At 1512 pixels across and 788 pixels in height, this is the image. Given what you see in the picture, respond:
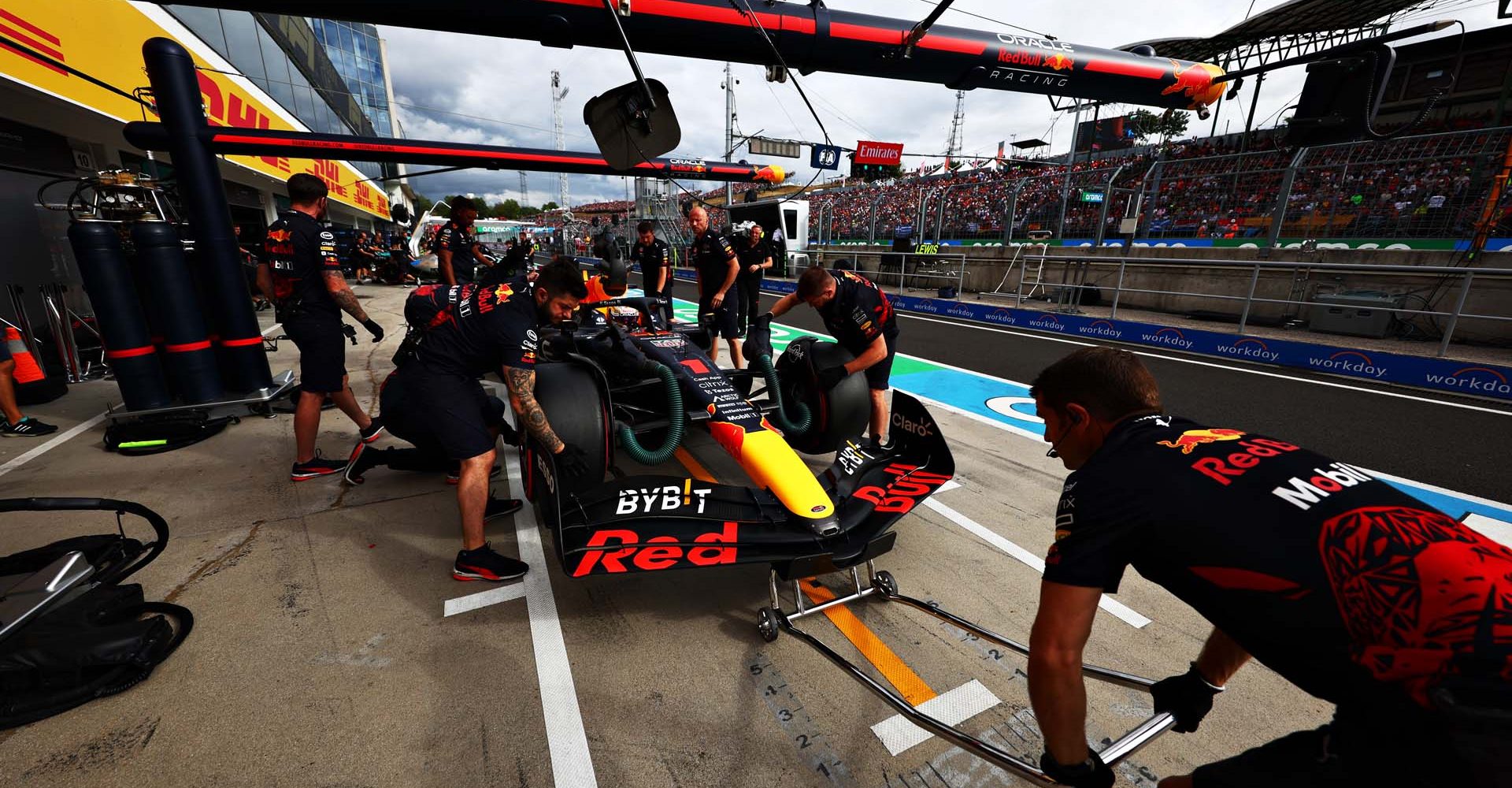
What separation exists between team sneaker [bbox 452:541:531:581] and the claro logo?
655 mm

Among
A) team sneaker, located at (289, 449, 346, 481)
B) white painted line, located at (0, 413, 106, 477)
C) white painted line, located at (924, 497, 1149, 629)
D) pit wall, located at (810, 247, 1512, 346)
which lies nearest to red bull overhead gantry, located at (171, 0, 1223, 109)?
white painted line, located at (924, 497, 1149, 629)

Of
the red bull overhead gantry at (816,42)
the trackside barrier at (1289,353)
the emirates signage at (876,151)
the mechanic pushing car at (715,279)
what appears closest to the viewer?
the red bull overhead gantry at (816,42)

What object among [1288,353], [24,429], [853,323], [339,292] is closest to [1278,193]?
[1288,353]

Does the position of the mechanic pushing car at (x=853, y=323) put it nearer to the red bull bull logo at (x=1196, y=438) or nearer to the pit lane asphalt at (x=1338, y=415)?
the red bull bull logo at (x=1196, y=438)

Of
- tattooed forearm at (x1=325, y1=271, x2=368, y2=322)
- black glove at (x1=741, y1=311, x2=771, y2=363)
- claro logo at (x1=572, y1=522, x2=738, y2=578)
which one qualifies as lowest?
claro logo at (x1=572, y1=522, x2=738, y2=578)

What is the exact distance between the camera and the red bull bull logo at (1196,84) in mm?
3186

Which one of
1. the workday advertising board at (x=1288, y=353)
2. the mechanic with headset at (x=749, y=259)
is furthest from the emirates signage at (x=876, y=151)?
the mechanic with headset at (x=749, y=259)

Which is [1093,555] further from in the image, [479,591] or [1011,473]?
[1011,473]

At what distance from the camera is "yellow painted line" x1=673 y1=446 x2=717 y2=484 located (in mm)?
3732

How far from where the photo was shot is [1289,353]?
6.78 metres

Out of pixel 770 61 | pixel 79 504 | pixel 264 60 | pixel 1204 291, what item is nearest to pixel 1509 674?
pixel 770 61

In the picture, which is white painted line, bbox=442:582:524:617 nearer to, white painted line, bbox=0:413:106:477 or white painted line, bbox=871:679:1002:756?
white painted line, bbox=871:679:1002:756

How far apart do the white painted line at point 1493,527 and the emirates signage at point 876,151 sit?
20.8 m

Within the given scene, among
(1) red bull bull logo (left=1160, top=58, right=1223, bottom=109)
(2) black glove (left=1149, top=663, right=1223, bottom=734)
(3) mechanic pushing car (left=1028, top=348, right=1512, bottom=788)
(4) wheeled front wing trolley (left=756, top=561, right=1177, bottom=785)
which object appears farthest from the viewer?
(1) red bull bull logo (left=1160, top=58, right=1223, bottom=109)
